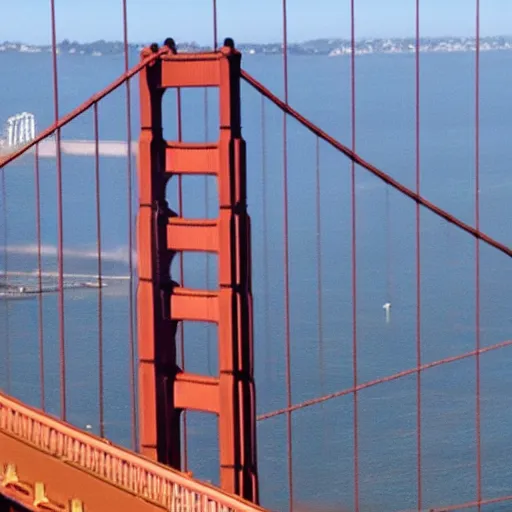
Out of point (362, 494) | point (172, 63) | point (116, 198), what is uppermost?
point (172, 63)

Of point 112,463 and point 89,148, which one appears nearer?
point 112,463

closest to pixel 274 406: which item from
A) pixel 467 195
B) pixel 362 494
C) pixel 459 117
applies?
pixel 362 494

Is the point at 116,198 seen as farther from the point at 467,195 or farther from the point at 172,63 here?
the point at 172,63

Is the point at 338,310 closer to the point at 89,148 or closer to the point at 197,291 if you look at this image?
the point at 197,291

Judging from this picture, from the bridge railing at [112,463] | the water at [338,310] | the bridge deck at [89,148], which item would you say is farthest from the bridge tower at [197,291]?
the bridge deck at [89,148]

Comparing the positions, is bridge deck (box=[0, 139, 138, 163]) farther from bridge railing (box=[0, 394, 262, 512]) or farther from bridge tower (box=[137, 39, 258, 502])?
bridge railing (box=[0, 394, 262, 512])

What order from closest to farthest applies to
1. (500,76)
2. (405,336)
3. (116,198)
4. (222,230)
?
(222,230)
(405,336)
(116,198)
(500,76)

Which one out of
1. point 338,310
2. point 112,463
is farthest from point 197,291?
point 338,310
